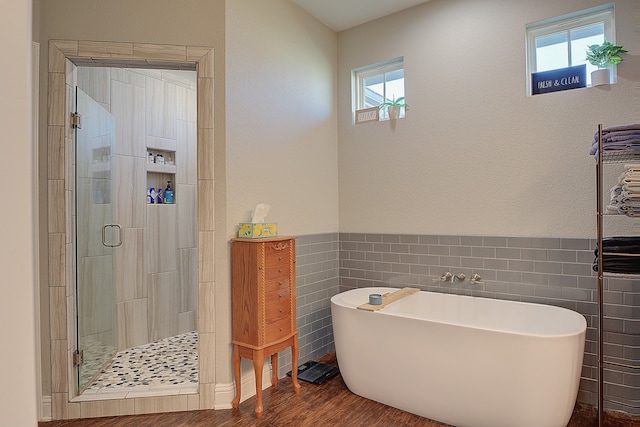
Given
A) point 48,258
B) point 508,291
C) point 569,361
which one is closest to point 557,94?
point 508,291

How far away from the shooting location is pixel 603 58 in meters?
2.58

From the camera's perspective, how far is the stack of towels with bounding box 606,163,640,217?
208 centimetres

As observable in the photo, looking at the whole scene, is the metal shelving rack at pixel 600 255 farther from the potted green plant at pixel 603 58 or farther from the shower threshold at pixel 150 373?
the shower threshold at pixel 150 373

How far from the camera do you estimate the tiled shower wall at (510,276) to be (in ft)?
8.27

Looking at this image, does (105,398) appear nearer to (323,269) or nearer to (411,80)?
(323,269)

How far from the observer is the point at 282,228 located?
125 inches

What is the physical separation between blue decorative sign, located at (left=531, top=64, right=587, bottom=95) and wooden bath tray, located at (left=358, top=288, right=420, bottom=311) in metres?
1.80

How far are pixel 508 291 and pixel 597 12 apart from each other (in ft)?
6.82

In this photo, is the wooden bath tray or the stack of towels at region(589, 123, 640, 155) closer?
the stack of towels at region(589, 123, 640, 155)

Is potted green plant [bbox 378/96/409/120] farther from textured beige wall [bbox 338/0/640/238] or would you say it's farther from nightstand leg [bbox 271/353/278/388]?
nightstand leg [bbox 271/353/278/388]

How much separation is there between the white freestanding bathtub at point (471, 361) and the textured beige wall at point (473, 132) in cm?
69

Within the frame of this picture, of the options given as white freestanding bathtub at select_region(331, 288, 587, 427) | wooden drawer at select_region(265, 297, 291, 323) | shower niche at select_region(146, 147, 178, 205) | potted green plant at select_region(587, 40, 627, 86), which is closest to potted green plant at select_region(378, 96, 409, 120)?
potted green plant at select_region(587, 40, 627, 86)

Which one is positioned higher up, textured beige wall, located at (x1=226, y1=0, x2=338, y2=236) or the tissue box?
textured beige wall, located at (x1=226, y1=0, x2=338, y2=236)

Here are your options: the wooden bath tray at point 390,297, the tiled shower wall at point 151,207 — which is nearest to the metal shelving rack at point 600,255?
the wooden bath tray at point 390,297
